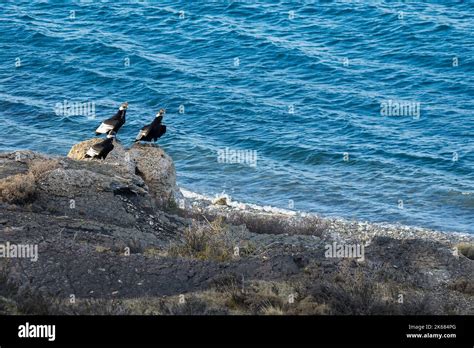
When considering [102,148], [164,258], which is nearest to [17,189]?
[102,148]

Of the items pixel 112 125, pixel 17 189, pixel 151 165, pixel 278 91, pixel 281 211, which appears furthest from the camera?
pixel 278 91

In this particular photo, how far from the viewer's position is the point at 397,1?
159 ft

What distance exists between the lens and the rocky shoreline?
13023 mm

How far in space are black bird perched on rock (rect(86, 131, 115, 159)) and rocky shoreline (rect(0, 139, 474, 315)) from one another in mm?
178

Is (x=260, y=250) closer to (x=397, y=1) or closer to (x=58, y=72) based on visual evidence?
(x=58, y=72)

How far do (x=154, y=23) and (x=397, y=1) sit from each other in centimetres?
1173

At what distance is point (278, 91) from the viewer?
39.1m

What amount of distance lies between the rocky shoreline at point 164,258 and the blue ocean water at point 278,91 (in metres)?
7.55

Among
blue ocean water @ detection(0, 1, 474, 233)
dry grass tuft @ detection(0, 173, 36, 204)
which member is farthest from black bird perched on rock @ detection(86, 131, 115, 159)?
blue ocean water @ detection(0, 1, 474, 233)

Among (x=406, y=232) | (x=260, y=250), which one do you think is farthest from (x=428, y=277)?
(x=406, y=232)

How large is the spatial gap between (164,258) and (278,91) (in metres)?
24.6

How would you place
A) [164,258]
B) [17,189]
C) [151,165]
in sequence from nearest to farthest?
1. [164,258]
2. [17,189]
3. [151,165]

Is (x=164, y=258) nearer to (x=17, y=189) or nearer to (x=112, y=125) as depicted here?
(x=17, y=189)

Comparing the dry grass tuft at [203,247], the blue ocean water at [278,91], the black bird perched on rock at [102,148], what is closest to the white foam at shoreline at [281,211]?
the blue ocean water at [278,91]
